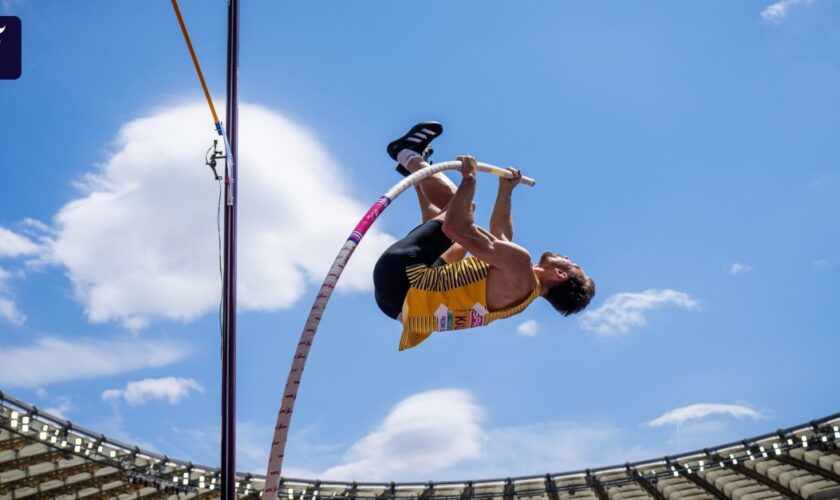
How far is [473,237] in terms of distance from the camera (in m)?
4.00

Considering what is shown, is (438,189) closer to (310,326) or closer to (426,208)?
(426,208)

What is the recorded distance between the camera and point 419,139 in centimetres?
490

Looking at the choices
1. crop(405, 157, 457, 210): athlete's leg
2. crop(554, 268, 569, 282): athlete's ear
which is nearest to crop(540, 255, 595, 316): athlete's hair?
crop(554, 268, 569, 282): athlete's ear

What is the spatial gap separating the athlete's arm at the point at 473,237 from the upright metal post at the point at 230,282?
1.11 metres

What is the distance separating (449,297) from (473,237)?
406mm

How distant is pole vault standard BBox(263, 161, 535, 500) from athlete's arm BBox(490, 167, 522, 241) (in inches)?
14.9

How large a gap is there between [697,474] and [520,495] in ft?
9.69

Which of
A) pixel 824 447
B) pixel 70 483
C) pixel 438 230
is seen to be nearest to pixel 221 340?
pixel 438 230

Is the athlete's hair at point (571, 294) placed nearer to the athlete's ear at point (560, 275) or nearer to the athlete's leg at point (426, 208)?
the athlete's ear at point (560, 275)

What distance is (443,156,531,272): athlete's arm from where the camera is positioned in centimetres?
400

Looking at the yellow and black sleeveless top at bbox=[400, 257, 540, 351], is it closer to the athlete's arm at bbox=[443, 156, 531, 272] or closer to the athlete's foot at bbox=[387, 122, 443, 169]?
the athlete's arm at bbox=[443, 156, 531, 272]

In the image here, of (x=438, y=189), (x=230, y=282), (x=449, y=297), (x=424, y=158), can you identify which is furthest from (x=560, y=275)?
(x=230, y=282)

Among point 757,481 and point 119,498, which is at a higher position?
point 119,498

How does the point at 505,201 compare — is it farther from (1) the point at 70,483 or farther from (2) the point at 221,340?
(1) the point at 70,483
